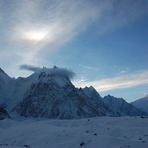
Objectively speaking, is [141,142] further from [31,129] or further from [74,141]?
[31,129]

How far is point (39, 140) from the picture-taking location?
86.3ft

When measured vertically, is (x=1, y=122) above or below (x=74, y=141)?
above

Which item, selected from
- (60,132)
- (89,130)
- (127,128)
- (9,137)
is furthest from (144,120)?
(9,137)

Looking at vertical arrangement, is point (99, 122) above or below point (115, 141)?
above

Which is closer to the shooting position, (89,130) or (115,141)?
(115,141)

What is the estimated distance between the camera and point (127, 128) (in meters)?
28.1

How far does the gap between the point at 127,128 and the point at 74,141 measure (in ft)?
24.0

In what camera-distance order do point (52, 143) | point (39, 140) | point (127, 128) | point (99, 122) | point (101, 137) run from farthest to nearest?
1. point (99, 122)
2. point (127, 128)
3. point (39, 140)
4. point (52, 143)
5. point (101, 137)

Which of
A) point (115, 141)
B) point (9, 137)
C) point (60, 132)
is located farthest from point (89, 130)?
point (9, 137)

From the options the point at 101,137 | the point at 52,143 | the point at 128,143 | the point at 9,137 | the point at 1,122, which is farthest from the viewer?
the point at 1,122

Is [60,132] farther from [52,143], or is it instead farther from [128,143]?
[128,143]

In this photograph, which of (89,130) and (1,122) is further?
(1,122)

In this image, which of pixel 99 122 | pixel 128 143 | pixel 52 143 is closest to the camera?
pixel 128 143

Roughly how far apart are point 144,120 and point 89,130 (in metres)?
7.85
